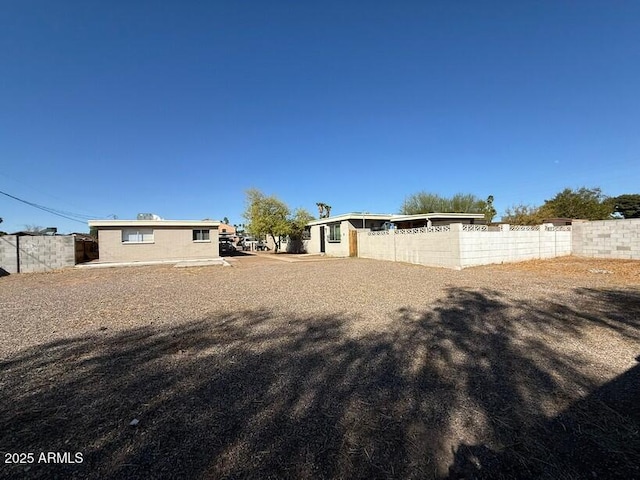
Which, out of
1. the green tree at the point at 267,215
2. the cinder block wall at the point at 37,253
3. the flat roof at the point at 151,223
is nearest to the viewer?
the cinder block wall at the point at 37,253

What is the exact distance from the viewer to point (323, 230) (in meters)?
25.8

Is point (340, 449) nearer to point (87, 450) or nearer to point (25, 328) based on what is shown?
point (87, 450)

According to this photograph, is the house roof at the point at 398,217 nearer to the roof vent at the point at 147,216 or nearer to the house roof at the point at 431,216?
the house roof at the point at 431,216

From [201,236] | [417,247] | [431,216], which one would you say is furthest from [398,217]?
[201,236]

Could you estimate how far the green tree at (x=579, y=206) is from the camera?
105 feet

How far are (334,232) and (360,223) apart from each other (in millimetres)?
2340

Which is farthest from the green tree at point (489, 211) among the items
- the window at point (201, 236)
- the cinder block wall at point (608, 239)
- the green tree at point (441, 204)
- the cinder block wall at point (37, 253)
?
the cinder block wall at point (37, 253)

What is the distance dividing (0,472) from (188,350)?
6.98 ft

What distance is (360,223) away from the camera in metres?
22.1

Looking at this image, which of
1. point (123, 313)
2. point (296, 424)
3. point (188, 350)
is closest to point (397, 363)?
point (296, 424)

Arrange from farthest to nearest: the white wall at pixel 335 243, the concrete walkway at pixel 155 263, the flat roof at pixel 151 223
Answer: the white wall at pixel 335 243 → the flat roof at pixel 151 223 → the concrete walkway at pixel 155 263

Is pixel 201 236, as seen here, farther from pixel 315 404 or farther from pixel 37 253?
pixel 315 404

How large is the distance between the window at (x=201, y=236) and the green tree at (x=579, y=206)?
33.1 m

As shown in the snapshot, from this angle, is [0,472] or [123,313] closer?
[0,472]
